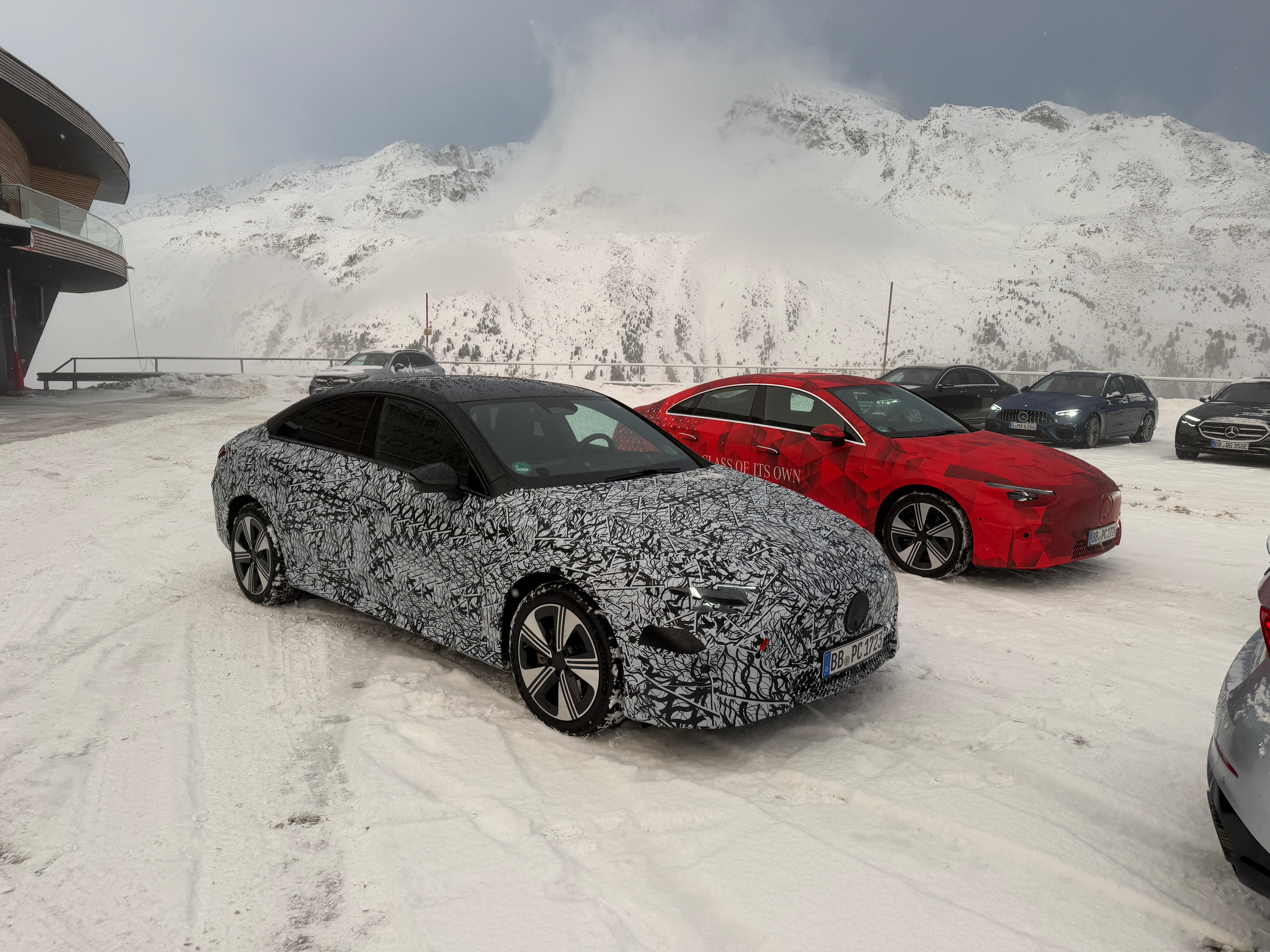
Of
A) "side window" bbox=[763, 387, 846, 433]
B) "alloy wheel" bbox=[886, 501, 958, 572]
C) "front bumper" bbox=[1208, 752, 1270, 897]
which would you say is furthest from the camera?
"side window" bbox=[763, 387, 846, 433]

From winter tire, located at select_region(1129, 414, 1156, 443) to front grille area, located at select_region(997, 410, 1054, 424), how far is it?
9.96 ft

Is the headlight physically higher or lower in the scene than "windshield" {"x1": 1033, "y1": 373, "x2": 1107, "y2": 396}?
lower

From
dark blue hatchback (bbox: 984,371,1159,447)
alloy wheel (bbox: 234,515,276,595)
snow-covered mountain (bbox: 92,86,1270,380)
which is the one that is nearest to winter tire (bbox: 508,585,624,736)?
alloy wheel (bbox: 234,515,276,595)

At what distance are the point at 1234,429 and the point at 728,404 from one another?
1077cm

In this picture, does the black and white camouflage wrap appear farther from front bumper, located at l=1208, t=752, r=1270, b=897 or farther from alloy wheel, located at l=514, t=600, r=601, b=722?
front bumper, located at l=1208, t=752, r=1270, b=897

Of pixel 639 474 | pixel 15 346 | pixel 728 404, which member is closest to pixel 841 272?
pixel 15 346

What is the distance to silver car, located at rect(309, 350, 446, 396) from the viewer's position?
24.0 m

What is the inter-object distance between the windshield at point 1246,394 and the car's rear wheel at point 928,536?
11498 millimetres

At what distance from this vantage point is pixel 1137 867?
2.93 meters

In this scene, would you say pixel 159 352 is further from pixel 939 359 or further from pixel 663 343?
pixel 939 359

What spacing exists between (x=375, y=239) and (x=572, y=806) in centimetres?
12240

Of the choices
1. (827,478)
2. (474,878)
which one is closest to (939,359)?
(827,478)

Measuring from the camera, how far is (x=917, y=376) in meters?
17.8

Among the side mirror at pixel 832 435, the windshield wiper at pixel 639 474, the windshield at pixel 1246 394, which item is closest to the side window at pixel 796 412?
the side mirror at pixel 832 435
